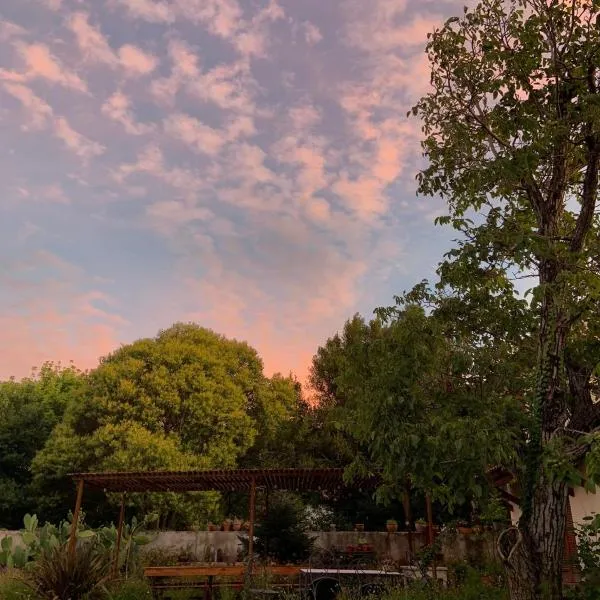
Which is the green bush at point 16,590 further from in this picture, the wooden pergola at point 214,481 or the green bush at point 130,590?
the green bush at point 130,590

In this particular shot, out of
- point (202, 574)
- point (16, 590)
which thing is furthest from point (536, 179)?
point (16, 590)

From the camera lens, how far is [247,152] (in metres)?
14.0

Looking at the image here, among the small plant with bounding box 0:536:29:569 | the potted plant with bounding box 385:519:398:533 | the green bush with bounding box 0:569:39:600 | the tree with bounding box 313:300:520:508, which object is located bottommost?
the small plant with bounding box 0:536:29:569

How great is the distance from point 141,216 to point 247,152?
3.66 metres

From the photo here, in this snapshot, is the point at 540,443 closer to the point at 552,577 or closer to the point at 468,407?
the point at 468,407

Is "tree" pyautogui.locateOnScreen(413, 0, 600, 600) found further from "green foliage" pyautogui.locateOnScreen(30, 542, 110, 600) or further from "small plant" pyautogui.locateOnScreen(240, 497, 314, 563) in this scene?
"small plant" pyautogui.locateOnScreen(240, 497, 314, 563)

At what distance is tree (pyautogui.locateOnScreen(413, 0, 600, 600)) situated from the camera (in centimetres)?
667

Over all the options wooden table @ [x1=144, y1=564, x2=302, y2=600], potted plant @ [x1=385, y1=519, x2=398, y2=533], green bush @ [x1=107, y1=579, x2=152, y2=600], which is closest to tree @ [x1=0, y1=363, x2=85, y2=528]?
wooden table @ [x1=144, y1=564, x2=302, y2=600]

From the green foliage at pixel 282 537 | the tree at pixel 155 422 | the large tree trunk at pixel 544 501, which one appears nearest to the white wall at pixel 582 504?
the large tree trunk at pixel 544 501

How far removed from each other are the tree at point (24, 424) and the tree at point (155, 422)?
1.65 metres

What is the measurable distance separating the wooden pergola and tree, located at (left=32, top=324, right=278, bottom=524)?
610cm

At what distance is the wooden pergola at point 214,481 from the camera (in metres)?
12.5

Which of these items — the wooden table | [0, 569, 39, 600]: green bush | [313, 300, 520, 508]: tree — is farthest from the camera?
the wooden table

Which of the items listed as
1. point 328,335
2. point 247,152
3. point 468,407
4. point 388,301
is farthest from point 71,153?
point 328,335
